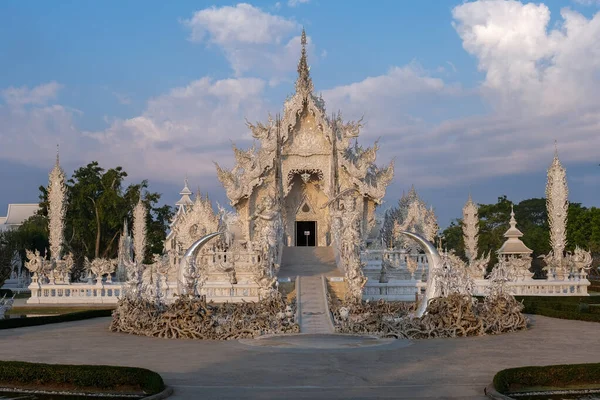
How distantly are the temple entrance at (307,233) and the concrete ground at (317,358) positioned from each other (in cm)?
1836

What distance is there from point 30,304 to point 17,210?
55.1 m

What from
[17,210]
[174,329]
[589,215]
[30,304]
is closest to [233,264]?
[30,304]

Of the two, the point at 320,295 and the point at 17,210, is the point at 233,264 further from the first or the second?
the point at 17,210

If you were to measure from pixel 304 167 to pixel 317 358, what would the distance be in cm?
2120

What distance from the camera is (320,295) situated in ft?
65.8

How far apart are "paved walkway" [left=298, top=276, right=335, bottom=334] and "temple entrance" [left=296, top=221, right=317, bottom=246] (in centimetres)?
1315

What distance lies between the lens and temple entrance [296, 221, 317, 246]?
115 feet

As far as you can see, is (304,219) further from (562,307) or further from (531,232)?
(531,232)

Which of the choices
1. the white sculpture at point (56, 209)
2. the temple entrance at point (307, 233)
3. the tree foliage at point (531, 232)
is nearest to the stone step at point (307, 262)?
the temple entrance at point (307, 233)

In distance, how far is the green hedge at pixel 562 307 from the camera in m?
19.7

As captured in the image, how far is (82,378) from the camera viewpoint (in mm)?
9852

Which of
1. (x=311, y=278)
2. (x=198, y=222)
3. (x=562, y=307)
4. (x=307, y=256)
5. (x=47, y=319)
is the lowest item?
(x=562, y=307)

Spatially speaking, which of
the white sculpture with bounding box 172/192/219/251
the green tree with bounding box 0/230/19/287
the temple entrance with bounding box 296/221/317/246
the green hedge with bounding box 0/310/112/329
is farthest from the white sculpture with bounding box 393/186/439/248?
the green tree with bounding box 0/230/19/287

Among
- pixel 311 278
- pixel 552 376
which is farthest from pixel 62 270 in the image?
pixel 552 376
